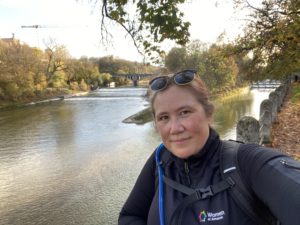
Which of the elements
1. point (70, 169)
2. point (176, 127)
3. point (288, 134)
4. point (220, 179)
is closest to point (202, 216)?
point (220, 179)

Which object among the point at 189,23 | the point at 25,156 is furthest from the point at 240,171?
the point at 25,156

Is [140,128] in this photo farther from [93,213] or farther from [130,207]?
[130,207]

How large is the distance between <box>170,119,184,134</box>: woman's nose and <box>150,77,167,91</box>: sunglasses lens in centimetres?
22

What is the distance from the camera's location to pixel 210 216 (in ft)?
4.50

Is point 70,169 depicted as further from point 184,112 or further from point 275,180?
point 275,180

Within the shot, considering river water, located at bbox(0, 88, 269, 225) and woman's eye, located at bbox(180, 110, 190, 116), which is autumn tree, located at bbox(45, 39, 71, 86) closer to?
river water, located at bbox(0, 88, 269, 225)

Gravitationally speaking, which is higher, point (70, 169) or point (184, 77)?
point (184, 77)

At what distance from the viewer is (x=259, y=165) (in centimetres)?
133

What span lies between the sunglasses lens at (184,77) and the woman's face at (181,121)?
35 mm

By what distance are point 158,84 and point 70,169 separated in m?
9.54

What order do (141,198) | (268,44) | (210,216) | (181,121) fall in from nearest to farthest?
(210,216), (181,121), (141,198), (268,44)

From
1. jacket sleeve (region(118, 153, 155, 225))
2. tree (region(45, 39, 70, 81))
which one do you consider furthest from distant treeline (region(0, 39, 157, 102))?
jacket sleeve (region(118, 153, 155, 225))

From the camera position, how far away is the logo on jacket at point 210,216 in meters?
1.35

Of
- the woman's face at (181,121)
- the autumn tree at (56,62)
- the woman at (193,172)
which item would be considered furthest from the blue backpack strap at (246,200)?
the autumn tree at (56,62)
